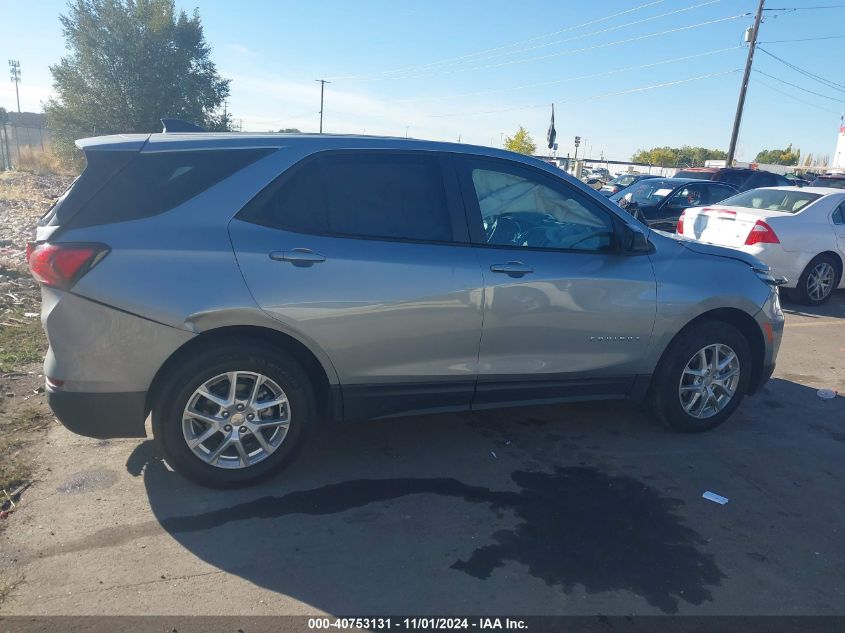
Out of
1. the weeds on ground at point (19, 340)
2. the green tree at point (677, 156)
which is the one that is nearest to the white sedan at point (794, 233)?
the weeds on ground at point (19, 340)

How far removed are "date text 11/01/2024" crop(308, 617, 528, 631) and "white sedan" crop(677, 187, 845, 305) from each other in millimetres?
7701

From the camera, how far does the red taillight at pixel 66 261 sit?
3.24 m

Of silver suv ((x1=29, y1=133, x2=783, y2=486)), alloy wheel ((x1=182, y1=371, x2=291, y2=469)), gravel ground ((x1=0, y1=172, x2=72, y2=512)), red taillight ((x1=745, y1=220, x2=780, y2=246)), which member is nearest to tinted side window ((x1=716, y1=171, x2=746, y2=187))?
red taillight ((x1=745, y1=220, x2=780, y2=246))

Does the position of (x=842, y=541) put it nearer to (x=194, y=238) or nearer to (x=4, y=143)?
(x=194, y=238)

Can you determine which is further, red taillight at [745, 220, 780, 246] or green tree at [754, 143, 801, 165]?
green tree at [754, 143, 801, 165]

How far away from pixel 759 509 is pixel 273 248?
10.1 ft

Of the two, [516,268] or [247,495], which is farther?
[516,268]

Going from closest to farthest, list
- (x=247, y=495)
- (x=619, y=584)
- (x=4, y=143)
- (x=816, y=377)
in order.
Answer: (x=619, y=584) < (x=247, y=495) < (x=816, y=377) < (x=4, y=143)

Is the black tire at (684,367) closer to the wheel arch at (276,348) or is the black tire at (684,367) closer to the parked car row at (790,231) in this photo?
the wheel arch at (276,348)

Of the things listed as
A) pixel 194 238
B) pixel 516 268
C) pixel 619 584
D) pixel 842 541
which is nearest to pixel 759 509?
pixel 842 541

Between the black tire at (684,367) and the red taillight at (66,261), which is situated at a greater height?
the red taillight at (66,261)

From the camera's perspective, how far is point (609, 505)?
12.1ft

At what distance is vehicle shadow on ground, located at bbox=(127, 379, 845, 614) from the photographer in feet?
9.68

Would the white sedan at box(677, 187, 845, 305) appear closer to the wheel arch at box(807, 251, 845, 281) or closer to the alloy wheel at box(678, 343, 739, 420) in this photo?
the wheel arch at box(807, 251, 845, 281)
